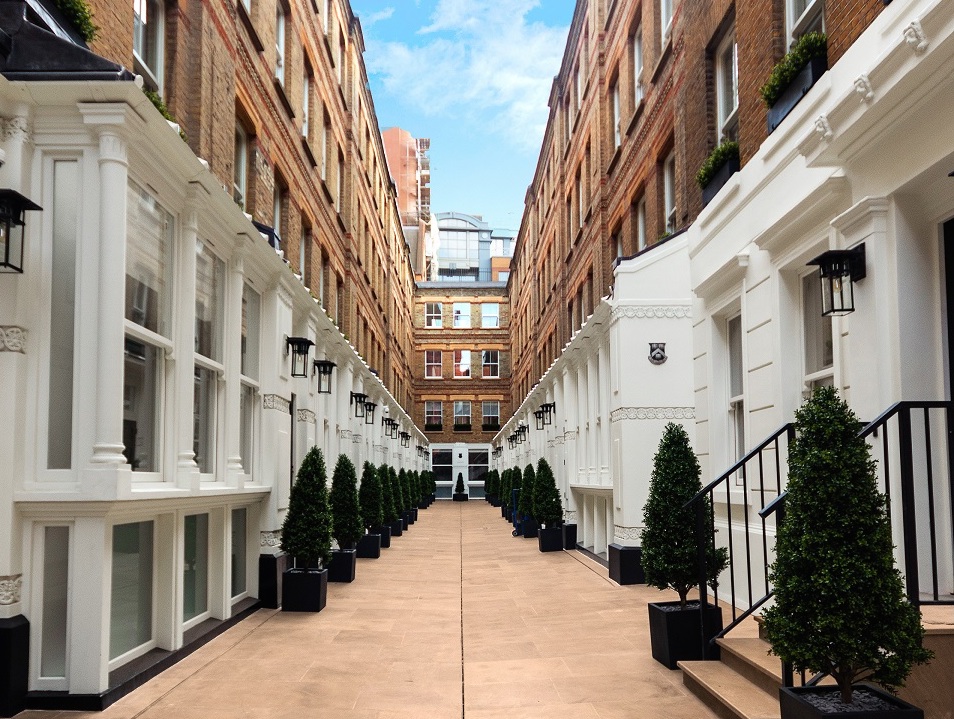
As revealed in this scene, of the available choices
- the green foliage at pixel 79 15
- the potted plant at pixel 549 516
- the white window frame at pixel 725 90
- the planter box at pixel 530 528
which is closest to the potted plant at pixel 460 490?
the planter box at pixel 530 528

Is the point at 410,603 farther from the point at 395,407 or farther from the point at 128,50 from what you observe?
the point at 395,407

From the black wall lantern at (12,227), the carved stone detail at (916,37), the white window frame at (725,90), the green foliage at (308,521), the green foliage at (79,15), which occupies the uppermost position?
the white window frame at (725,90)

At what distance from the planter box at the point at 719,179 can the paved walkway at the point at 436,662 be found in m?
4.64

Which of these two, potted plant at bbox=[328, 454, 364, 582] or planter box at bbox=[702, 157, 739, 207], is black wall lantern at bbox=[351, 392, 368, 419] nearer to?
potted plant at bbox=[328, 454, 364, 582]

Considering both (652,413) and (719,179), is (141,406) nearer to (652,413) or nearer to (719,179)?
(719,179)

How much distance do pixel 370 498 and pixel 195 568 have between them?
361 inches

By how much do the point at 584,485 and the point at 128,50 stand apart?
1211cm

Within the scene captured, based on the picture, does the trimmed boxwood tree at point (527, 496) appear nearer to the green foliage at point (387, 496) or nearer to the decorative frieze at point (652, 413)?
the green foliage at point (387, 496)

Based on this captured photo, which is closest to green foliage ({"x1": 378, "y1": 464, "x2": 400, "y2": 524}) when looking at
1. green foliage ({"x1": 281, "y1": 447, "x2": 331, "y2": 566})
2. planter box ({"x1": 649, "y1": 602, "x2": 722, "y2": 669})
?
green foliage ({"x1": 281, "y1": 447, "x2": 331, "y2": 566})

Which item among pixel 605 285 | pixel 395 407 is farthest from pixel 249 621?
pixel 395 407

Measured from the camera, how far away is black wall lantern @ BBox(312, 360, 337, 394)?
1418 centimetres

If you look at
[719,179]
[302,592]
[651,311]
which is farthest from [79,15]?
[651,311]

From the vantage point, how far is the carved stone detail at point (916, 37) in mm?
4660

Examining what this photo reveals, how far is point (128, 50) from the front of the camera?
8.11 m
